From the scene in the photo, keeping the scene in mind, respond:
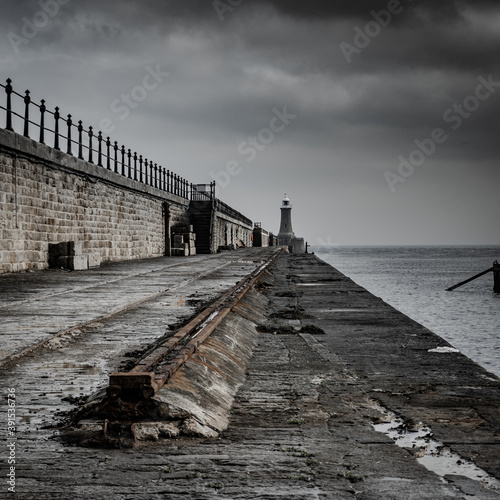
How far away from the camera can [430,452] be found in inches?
136

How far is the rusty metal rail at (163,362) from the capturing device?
3.65 meters

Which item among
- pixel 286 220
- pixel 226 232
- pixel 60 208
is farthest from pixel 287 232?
pixel 60 208

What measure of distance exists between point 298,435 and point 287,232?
394 ft

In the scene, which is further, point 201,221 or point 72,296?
point 201,221

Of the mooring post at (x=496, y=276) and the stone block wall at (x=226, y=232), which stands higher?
the stone block wall at (x=226, y=232)

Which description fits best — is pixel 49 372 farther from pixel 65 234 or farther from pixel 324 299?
pixel 65 234

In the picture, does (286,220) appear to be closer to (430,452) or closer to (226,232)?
(226,232)

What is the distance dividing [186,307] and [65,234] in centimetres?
886

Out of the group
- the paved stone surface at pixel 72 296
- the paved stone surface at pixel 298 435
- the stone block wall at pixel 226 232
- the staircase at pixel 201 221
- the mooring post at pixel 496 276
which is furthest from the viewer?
the stone block wall at pixel 226 232

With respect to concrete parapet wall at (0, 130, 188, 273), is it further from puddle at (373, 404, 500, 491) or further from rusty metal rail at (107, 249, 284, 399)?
puddle at (373, 404, 500, 491)

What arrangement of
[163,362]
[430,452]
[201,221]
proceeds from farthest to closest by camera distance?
[201,221], [163,362], [430,452]

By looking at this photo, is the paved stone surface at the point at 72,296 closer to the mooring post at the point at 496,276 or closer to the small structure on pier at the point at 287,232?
the mooring post at the point at 496,276

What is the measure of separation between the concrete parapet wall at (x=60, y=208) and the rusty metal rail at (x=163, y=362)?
748cm

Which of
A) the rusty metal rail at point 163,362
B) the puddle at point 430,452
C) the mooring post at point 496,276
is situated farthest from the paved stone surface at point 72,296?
the mooring post at point 496,276
